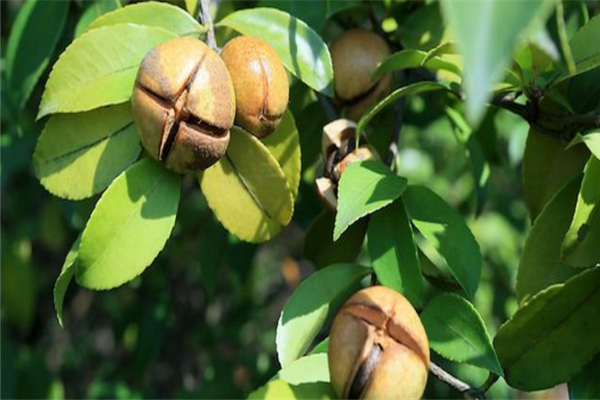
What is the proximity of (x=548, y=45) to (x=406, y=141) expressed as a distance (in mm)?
1684

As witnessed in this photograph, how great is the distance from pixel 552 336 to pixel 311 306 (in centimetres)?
23

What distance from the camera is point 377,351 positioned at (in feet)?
2.64

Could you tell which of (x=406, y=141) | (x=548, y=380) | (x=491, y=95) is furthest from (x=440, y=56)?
(x=406, y=141)

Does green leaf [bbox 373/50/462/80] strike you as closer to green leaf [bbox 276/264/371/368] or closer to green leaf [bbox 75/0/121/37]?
green leaf [bbox 276/264/371/368]

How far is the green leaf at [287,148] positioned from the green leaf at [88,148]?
0.14 metres

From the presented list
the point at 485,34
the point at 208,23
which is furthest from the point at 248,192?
the point at 485,34

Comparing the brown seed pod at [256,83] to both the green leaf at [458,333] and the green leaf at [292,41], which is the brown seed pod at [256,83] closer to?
the green leaf at [292,41]

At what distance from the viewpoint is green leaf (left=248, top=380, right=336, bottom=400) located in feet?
2.80

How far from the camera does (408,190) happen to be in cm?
100

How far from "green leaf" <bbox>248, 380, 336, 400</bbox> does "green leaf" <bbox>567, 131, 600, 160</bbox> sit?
31 cm

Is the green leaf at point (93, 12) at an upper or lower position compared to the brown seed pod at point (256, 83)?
lower

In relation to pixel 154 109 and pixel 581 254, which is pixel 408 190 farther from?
pixel 154 109

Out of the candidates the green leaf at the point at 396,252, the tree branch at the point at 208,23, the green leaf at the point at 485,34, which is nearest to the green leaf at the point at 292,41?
the tree branch at the point at 208,23

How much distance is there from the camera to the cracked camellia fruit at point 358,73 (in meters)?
1.09
